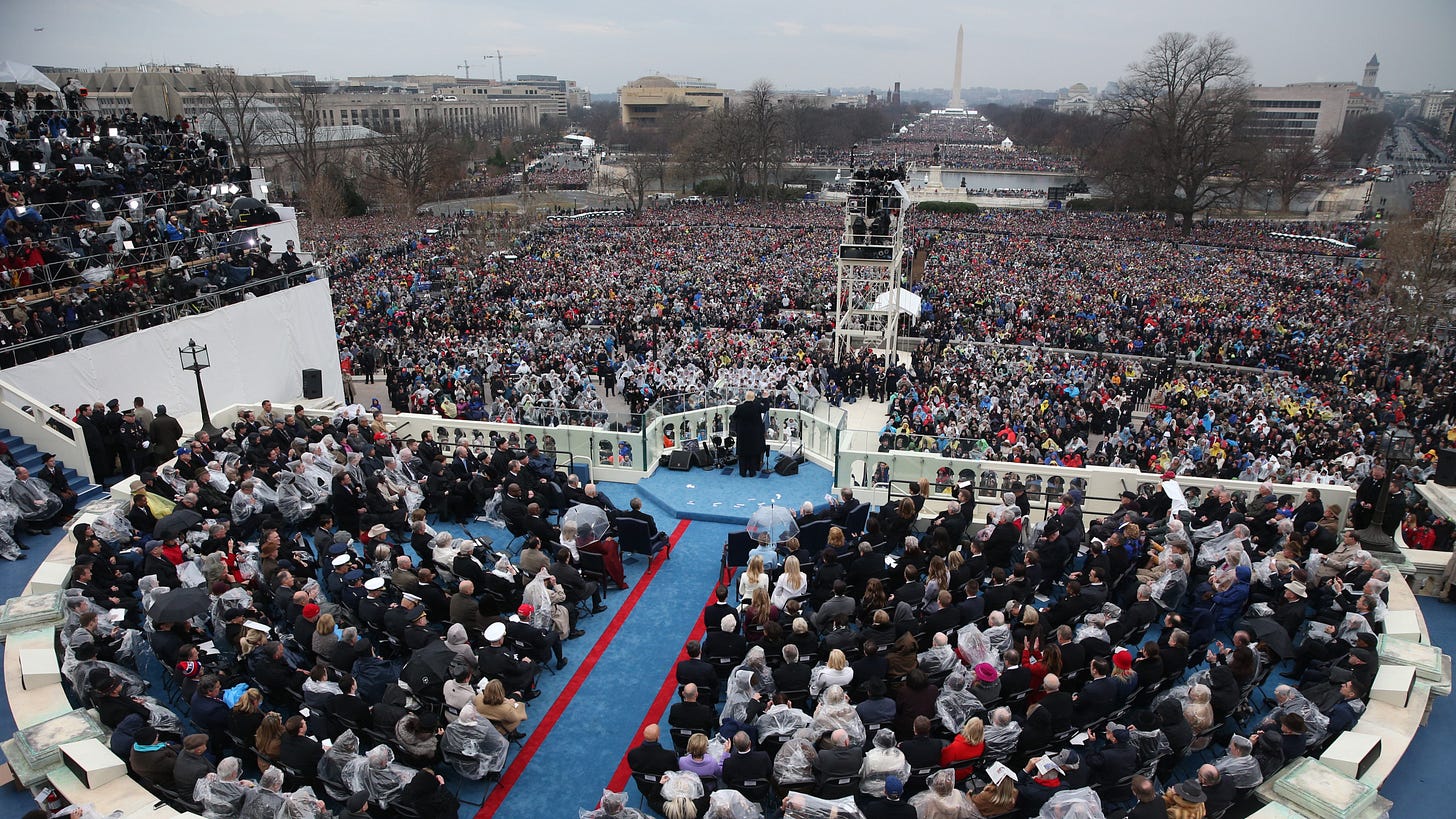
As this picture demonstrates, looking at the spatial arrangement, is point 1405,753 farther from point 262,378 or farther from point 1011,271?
point 1011,271

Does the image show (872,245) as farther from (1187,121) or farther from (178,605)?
(1187,121)

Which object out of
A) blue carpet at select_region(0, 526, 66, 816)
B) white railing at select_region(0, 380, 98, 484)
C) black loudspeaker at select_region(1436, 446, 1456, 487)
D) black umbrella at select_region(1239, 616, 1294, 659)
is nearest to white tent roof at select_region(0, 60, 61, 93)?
white railing at select_region(0, 380, 98, 484)

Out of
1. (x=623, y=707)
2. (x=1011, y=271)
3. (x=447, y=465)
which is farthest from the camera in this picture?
(x=1011, y=271)

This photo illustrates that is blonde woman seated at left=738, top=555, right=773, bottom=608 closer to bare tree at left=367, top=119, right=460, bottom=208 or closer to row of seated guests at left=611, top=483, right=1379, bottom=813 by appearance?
row of seated guests at left=611, top=483, right=1379, bottom=813

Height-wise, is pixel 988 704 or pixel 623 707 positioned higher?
pixel 988 704

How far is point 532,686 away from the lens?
28.1 ft

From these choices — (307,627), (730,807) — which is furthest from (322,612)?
(730,807)

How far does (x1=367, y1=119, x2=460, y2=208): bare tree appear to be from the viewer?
66.2 m

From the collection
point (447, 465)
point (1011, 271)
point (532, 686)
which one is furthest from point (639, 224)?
point (532, 686)

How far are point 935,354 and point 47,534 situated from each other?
82.7 ft

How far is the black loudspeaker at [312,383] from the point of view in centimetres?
2073

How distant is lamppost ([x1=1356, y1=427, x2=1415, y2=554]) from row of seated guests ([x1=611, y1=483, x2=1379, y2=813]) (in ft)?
Result: 8.60

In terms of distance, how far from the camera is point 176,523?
9.70 metres

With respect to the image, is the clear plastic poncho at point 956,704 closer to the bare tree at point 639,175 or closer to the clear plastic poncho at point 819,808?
the clear plastic poncho at point 819,808
